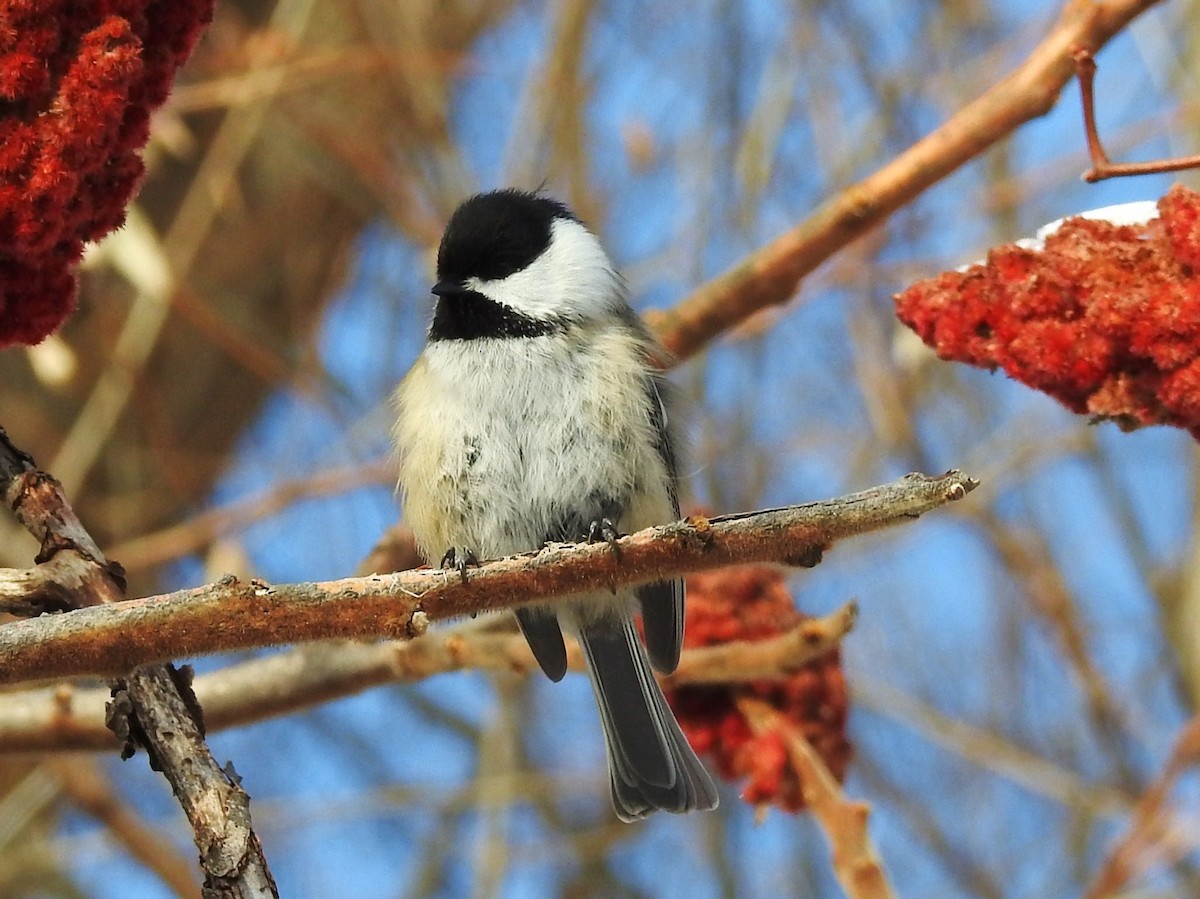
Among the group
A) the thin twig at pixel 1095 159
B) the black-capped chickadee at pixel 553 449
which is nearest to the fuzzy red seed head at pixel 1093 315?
the thin twig at pixel 1095 159

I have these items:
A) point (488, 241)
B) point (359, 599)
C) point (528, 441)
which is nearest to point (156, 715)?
point (359, 599)

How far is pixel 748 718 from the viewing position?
2195 millimetres

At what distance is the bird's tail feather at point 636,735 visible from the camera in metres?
2.34

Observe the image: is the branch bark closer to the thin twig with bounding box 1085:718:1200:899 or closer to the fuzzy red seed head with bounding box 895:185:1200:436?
the fuzzy red seed head with bounding box 895:185:1200:436

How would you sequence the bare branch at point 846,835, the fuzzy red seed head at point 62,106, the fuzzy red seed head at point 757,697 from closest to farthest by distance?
the fuzzy red seed head at point 62,106, the bare branch at point 846,835, the fuzzy red seed head at point 757,697

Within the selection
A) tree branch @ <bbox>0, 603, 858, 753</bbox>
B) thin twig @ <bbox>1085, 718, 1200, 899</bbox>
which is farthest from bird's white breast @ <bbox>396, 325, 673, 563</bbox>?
thin twig @ <bbox>1085, 718, 1200, 899</bbox>

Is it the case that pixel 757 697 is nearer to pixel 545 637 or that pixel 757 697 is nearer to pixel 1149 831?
pixel 545 637

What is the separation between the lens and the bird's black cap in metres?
2.46

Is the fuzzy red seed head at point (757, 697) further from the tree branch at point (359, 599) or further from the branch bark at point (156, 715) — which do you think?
the branch bark at point (156, 715)

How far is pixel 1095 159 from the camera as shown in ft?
4.99

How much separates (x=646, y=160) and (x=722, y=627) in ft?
6.83

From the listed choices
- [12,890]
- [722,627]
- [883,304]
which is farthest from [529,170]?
[12,890]

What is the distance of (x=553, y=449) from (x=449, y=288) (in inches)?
15.2

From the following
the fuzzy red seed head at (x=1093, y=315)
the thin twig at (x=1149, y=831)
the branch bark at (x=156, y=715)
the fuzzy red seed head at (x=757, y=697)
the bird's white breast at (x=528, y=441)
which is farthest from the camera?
the thin twig at (x=1149, y=831)
